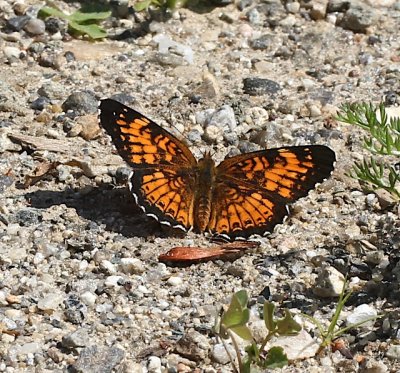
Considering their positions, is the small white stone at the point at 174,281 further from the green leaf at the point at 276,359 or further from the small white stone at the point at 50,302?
the green leaf at the point at 276,359

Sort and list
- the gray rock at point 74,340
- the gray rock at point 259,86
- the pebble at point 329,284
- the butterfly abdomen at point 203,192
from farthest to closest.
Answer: the gray rock at point 259,86
the butterfly abdomen at point 203,192
the pebble at point 329,284
the gray rock at point 74,340

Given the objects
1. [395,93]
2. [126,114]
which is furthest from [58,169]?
[395,93]

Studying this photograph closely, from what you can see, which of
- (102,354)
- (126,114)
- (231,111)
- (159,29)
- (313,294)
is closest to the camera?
(102,354)

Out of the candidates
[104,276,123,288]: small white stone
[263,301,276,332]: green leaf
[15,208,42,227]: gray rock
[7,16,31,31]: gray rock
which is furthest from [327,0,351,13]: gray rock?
[263,301,276,332]: green leaf

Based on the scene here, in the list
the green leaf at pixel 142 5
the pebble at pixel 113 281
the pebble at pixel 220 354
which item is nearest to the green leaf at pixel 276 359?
the pebble at pixel 220 354

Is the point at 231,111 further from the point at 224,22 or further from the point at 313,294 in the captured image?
the point at 313,294
